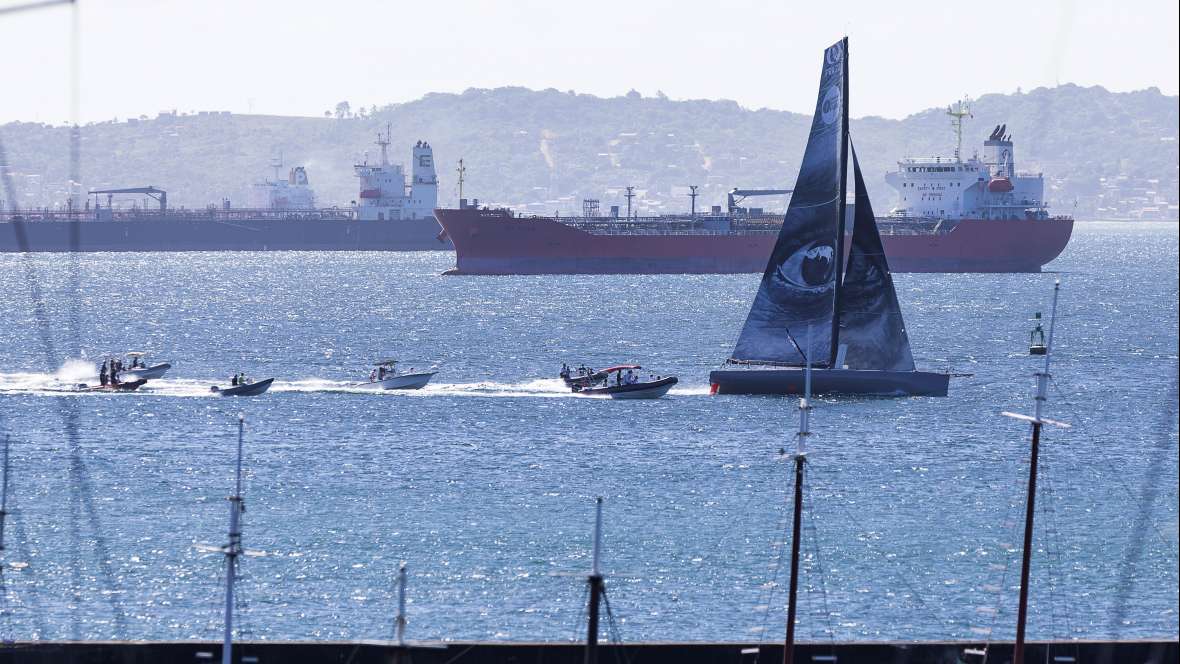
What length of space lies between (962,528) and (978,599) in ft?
20.7

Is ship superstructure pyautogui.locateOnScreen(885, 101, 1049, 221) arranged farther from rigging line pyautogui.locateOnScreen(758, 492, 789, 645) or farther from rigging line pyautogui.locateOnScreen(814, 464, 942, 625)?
rigging line pyautogui.locateOnScreen(758, 492, 789, 645)

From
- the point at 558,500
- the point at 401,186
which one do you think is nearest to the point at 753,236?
the point at 401,186

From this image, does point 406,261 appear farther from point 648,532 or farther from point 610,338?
point 648,532

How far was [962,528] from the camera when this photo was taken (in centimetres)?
3881

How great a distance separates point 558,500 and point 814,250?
55.9 ft

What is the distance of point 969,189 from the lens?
145500 mm

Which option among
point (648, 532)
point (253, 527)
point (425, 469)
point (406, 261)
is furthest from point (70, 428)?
point (406, 261)

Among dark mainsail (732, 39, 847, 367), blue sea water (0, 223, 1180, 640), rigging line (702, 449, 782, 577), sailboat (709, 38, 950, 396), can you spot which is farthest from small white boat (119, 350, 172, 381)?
rigging line (702, 449, 782, 577)

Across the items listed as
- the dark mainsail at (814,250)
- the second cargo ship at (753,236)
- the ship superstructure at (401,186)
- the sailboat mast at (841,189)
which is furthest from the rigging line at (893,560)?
the ship superstructure at (401,186)

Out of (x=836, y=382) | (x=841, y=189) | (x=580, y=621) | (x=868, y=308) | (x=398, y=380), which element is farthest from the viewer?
(x=398, y=380)

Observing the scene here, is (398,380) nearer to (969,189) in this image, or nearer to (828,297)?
(828,297)

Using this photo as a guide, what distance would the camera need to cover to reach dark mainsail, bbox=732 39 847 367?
180 ft

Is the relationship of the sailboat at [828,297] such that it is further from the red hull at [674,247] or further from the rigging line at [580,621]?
the red hull at [674,247]

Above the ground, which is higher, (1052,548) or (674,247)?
(674,247)
